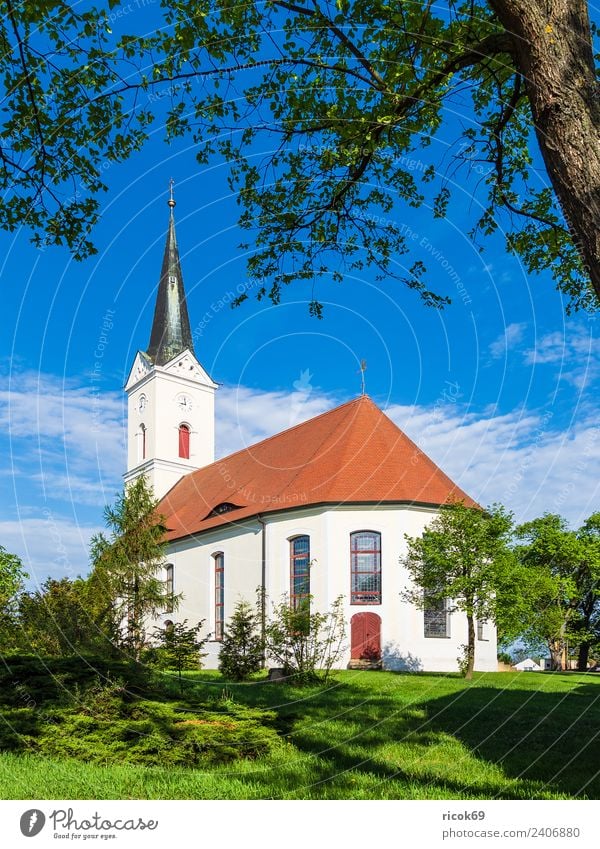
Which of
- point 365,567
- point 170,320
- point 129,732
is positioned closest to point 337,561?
point 365,567

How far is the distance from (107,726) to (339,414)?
2100cm

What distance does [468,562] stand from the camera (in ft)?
61.5

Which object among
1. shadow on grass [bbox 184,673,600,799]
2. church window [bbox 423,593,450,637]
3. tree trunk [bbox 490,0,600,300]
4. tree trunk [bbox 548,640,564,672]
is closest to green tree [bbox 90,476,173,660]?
shadow on grass [bbox 184,673,600,799]

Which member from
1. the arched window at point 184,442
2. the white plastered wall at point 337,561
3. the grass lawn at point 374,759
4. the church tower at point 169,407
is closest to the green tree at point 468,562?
the white plastered wall at point 337,561

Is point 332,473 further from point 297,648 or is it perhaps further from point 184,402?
point 297,648

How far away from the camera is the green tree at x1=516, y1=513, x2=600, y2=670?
25094 millimetres

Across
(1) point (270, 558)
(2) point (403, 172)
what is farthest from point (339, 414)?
(2) point (403, 172)

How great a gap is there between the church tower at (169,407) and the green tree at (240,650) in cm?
1200

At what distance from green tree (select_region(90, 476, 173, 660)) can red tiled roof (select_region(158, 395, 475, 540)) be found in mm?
15144

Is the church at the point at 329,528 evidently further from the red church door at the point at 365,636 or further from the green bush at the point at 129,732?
the green bush at the point at 129,732

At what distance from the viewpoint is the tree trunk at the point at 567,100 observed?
4.52m

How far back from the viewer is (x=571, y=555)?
32000 millimetres

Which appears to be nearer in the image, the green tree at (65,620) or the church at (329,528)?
the green tree at (65,620)

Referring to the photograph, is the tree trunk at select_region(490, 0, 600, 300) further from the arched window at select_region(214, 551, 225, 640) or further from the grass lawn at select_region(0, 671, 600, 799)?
the arched window at select_region(214, 551, 225, 640)
